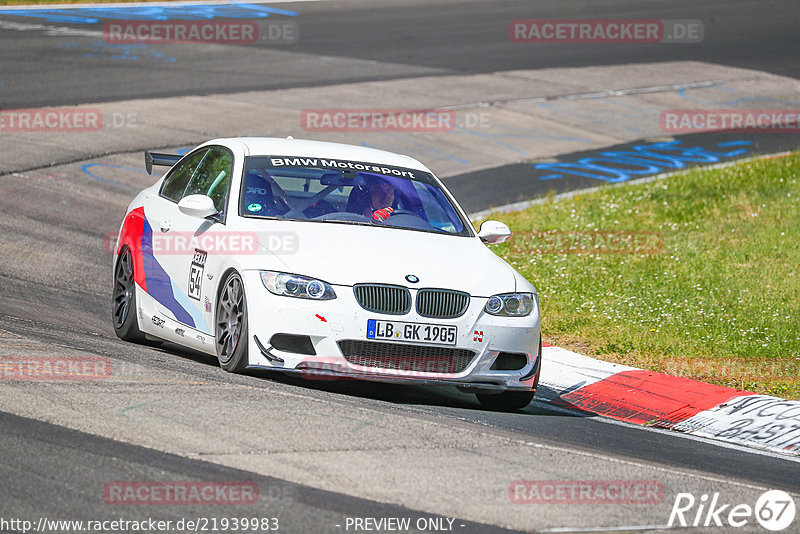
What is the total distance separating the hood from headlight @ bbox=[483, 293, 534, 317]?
0.16ft

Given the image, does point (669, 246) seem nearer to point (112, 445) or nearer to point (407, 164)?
point (407, 164)

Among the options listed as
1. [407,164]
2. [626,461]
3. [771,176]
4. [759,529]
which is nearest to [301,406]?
[626,461]

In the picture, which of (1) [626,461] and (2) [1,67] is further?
(2) [1,67]

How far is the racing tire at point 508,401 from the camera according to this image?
8805mm

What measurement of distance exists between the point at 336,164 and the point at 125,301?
206 centimetres

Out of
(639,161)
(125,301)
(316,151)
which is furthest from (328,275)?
(639,161)

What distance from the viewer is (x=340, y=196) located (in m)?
9.27

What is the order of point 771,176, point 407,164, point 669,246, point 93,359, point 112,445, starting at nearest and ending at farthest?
point 112,445 < point 93,359 < point 407,164 < point 669,246 < point 771,176

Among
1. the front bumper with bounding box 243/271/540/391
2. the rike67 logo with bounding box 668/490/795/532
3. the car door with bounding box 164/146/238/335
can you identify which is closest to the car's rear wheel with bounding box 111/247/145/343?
the car door with bounding box 164/146/238/335

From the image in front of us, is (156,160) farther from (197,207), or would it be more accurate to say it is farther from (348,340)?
(348,340)

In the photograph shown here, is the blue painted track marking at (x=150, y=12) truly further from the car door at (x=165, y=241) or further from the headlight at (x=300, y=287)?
the headlight at (x=300, y=287)

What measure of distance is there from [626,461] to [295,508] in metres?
2.27

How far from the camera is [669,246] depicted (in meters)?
15.0

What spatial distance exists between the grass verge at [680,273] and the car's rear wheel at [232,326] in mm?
3839
